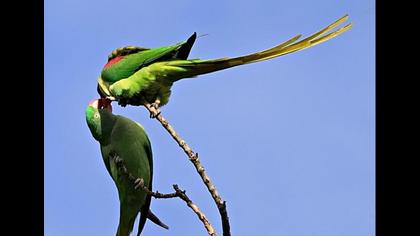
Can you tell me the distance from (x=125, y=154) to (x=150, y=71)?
0.53 m

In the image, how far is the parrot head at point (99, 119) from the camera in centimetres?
403

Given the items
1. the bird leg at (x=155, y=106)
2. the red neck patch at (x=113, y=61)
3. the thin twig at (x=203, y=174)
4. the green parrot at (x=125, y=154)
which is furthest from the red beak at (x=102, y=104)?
the thin twig at (x=203, y=174)

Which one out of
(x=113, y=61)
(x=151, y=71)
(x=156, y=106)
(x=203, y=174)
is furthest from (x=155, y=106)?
(x=203, y=174)

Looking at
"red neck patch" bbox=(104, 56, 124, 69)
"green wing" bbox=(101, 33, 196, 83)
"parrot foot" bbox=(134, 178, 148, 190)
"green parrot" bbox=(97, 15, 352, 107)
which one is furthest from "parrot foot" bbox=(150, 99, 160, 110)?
"red neck patch" bbox=(104, 56, 124, 69)

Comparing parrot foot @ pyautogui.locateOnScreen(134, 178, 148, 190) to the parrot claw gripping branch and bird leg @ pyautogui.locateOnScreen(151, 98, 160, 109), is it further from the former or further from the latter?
bird leg @ pyautogui.locateOnScreen(151, 98, 160, 109)

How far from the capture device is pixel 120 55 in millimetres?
4289

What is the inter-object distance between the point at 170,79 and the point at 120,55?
22.0 inches

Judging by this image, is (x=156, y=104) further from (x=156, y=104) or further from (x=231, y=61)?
(x=231, y=61)

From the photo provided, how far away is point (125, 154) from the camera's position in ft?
12.7

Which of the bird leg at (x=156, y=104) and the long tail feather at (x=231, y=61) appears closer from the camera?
the long tail feather at (x=231, y=61)

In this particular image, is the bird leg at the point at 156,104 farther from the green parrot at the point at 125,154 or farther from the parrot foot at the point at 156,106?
the green parrot at the point at 125,154

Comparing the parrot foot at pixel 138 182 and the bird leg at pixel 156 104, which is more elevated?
the bird leg at pixel 156 104
